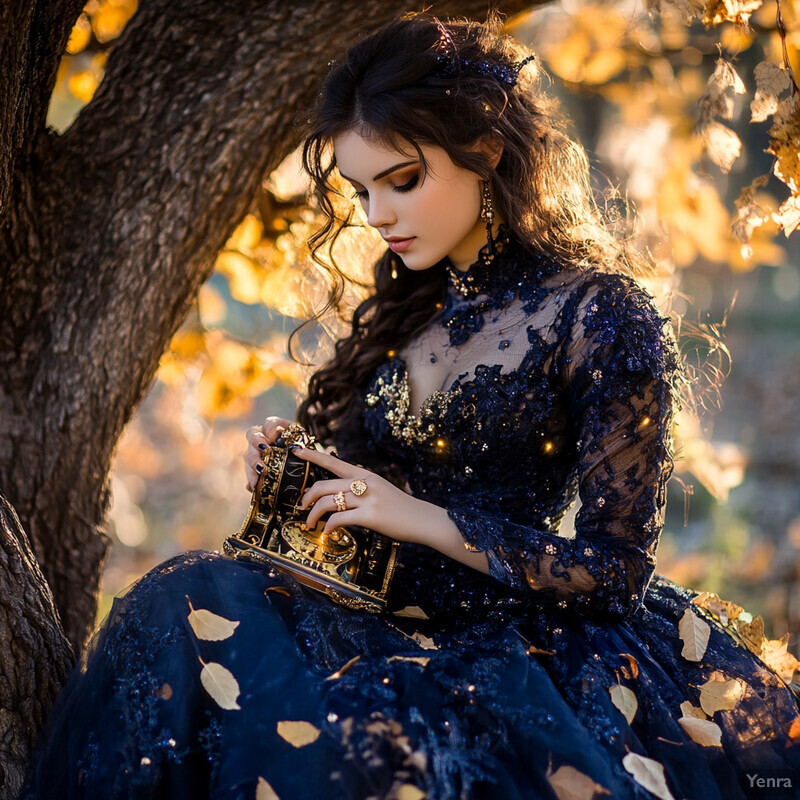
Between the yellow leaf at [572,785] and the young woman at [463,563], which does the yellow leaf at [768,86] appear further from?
the yellow leaf at [572,785]

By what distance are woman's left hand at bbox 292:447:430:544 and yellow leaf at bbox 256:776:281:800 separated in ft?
1.65

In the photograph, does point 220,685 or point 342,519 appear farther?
point 342,519

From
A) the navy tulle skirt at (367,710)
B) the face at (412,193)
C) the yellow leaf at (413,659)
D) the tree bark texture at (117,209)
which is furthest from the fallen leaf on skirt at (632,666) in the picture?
the tree bark texture at (117,209)

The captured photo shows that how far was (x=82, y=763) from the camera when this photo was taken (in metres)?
1.31

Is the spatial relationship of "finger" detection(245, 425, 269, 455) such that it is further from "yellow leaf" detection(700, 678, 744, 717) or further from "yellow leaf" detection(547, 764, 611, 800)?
"yellow leaf" detection(700, 678, 744, 717)

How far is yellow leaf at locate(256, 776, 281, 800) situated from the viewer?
121 cm

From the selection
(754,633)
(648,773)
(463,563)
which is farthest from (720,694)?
(463,563)

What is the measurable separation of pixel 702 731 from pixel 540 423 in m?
0.70

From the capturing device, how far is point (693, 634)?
174 centimetres

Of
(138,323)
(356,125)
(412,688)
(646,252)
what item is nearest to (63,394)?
(138,323)

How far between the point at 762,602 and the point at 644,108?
2545 mm

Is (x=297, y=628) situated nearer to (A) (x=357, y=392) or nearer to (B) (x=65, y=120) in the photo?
(A) (x=357, y=392)

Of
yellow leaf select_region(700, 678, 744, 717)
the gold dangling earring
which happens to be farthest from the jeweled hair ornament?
yellow leaf select_region(700, 678, 744, 717)

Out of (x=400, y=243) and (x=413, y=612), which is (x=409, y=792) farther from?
(x=400, y=243)
